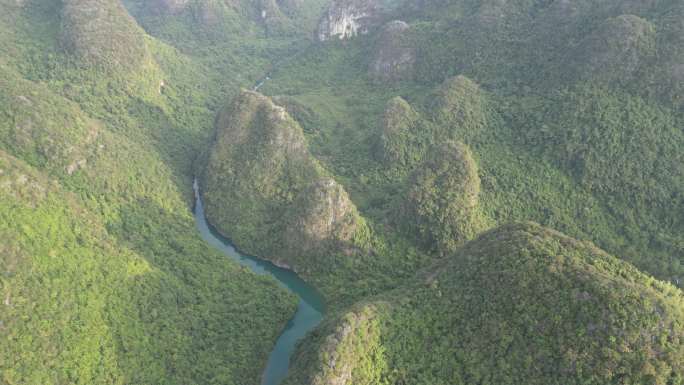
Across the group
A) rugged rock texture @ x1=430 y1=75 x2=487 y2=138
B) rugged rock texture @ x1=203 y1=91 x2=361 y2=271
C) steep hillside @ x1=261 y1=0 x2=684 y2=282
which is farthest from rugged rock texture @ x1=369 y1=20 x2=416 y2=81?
rugged rock texture @ x1=203 y1=91 x2=361 y2=271

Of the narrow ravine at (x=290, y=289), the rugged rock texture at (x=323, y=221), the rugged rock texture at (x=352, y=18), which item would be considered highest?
the rugged rock texture at (x=352, y=18)

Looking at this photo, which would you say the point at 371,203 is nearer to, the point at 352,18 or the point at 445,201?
the point at 445,201

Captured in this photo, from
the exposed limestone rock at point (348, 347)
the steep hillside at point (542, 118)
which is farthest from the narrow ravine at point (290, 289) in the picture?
the steep hillside at point (542, 118)

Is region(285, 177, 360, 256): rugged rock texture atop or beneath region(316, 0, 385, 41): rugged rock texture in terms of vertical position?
beneath

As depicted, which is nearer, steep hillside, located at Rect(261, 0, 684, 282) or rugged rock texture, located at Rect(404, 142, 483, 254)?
rugged rock texture, located at Rect(404, 142, 483, 254)

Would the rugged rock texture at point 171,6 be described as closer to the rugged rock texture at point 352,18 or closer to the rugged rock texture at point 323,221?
the rugged rock texture at point 352,18

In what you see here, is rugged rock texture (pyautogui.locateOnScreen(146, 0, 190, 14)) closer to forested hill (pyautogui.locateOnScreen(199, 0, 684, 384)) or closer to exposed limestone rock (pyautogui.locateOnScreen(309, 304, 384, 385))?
forested hill (pyautogui.locateOnScreen(199, 0, 684, 384))

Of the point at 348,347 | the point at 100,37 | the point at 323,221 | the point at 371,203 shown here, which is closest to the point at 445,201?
the point at 371,203
